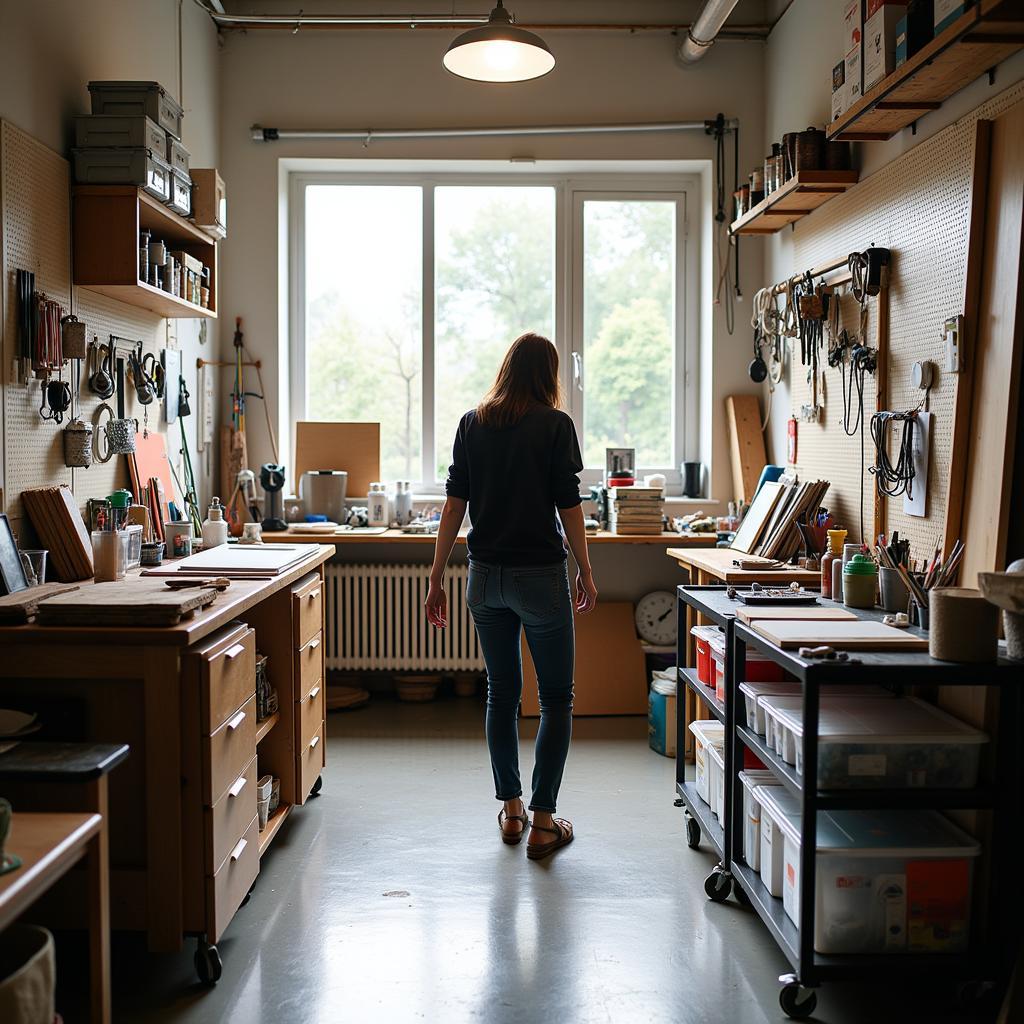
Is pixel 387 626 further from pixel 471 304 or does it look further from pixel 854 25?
pixel 854 25

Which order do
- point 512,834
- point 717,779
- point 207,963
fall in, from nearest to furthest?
1. point 207,963
2. point 717,779
3. point 512,834

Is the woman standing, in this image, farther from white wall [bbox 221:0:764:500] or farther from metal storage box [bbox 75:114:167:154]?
white wall [bbox 221:0:764:500]

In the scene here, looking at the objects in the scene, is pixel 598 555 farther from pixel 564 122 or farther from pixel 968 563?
pixel 968 563

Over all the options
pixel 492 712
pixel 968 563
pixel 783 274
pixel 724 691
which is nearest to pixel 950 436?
pixel 968 563

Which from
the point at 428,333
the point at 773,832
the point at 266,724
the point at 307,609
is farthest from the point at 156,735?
the point at 428,333

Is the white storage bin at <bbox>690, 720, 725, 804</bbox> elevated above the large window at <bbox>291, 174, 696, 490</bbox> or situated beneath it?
situated beneath

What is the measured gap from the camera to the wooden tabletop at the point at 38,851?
1442 millimetres

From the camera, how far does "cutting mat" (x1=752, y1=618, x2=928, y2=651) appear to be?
91.0 inches

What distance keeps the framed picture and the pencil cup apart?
236 cm

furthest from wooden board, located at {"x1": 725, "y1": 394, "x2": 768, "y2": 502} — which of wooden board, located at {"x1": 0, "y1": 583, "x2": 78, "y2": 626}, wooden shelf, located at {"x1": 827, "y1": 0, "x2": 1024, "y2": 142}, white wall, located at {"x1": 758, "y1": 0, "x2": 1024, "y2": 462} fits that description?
wooden board, located at {"x1": 0, "y1": 583, "x2": 78, "y2": 626}

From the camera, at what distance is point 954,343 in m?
2.76

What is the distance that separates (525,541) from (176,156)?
5.99 feet

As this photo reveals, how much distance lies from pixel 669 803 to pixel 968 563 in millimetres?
1467

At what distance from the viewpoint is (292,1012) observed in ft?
7.31
